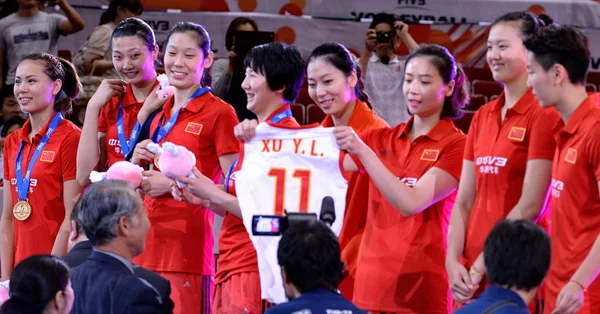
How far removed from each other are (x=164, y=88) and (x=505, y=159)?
1833mm

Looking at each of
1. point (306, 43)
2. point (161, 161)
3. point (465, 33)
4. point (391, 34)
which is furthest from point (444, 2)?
point (161, 161)

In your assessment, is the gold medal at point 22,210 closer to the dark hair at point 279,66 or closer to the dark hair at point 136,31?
the dark hair at point 136,31

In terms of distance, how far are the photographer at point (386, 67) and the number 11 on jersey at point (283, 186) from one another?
13.6 feet

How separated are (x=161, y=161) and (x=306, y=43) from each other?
6633 millimetres

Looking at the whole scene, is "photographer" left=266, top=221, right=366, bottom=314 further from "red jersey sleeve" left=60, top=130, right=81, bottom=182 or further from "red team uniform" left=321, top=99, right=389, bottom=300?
"red jersey sleeve" left=60, top=130, right=81, bottom=182

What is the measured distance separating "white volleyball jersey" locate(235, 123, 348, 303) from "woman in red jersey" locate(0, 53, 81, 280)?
130 cm

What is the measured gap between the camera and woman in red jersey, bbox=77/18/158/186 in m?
5.00

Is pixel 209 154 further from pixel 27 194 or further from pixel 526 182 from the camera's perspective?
pixel 526 182

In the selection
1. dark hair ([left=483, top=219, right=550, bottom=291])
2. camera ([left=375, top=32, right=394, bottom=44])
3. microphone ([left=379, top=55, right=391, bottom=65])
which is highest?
camera ([left=375, top=32, right=394, bottom=44])

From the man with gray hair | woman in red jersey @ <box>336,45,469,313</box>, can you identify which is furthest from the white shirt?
the man with gray hair

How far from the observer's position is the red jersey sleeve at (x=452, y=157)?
13.7 ft

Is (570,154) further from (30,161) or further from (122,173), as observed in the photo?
(30,161)

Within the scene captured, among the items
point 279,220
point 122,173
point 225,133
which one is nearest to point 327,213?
point 279,220

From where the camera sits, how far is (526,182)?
386 centimetres
